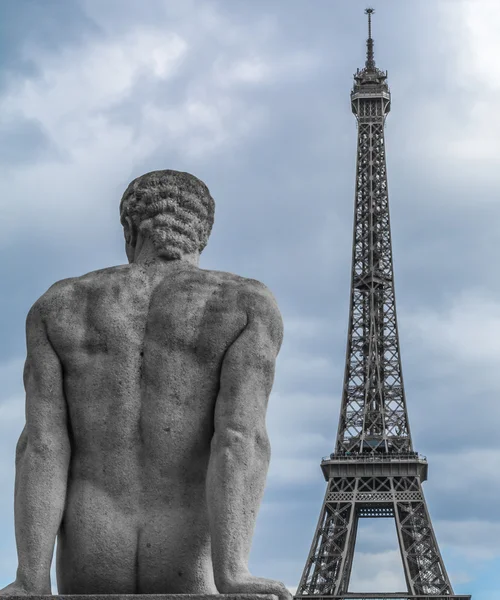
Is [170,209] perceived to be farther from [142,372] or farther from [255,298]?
[142,372]

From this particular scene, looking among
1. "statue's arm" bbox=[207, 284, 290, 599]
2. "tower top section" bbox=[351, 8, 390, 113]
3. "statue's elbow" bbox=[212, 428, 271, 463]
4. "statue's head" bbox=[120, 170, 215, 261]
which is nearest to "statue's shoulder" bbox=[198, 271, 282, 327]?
"statue's arm" bbox=[207, 284, 290, 599]

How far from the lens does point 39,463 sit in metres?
5.46

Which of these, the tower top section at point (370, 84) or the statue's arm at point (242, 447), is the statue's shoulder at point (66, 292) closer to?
the statue's arm at point (242, 447)

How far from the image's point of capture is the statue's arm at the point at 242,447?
16.9ft

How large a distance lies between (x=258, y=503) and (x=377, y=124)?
290 ft

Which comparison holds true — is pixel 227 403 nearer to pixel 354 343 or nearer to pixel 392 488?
pixel 392 488

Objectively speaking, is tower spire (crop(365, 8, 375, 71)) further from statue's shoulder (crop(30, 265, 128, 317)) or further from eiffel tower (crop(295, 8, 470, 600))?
statue's shoulder (crop(30, 265, 128, 317))

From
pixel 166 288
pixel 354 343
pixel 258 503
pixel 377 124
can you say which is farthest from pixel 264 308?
pixel 377 124

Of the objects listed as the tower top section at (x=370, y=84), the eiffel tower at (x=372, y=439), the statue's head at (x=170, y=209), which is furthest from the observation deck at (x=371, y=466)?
the statue's head at (x=170, y=209)

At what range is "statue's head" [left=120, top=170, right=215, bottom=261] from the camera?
19.4 ft

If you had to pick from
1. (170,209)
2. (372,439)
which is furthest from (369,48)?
(170,209)

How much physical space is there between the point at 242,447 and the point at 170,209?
4.23 feet

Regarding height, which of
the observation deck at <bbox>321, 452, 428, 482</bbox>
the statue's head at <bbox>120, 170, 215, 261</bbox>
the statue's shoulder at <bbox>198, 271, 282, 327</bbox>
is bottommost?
the statue's shoulder at <bbox>198, 271, 282, 327</bbox>

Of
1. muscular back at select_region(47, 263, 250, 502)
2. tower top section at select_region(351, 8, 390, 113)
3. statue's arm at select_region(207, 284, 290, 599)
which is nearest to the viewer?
statue's arm at select_region(207, 284, 290, 599)
